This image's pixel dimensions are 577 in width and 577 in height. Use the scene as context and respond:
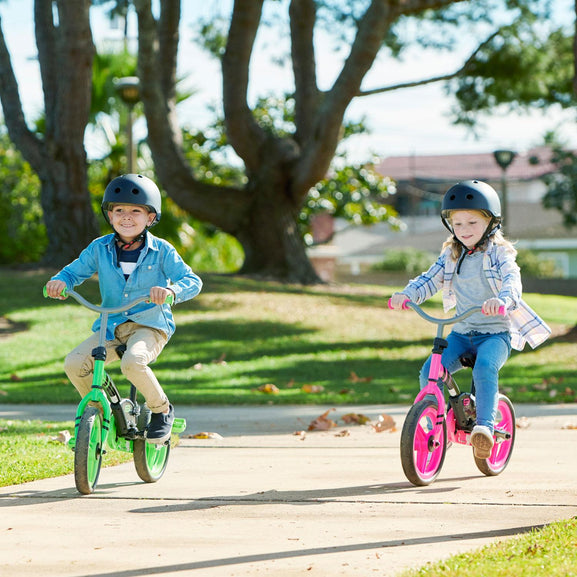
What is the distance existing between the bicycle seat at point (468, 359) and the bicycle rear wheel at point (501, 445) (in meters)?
0.30

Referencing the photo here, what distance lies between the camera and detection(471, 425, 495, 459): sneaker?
571 cm

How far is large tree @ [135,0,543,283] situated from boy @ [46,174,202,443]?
491 inches

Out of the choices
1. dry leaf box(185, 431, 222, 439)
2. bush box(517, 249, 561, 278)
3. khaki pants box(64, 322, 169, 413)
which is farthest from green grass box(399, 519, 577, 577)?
bush box(517, 249, 561, 278)

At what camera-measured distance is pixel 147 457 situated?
584 centimetres

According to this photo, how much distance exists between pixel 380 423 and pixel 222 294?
9.84 metres

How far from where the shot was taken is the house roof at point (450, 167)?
74.3 meters

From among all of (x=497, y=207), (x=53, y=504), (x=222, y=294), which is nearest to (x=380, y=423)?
(x=497, y=207)

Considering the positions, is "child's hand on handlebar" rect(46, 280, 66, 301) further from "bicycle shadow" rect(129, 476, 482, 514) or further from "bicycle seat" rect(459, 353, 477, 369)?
"bicycle seat" rect(459, 353, 477, 369)

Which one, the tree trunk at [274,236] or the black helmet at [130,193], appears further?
the tree trunk at [274,236]

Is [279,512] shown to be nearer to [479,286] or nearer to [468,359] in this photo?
[468,359]

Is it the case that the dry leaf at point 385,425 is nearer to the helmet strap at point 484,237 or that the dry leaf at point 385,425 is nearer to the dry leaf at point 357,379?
the helmet strap at point 484,237

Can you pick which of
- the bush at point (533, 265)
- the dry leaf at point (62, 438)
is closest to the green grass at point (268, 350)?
the dry leaf at point (62, 438)

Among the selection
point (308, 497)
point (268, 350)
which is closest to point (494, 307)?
point (308, 497)

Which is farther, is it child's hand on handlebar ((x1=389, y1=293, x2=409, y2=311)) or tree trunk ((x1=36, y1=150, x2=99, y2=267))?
tree trunk ((x1=36, y1=150, x2=99, y2=267))
